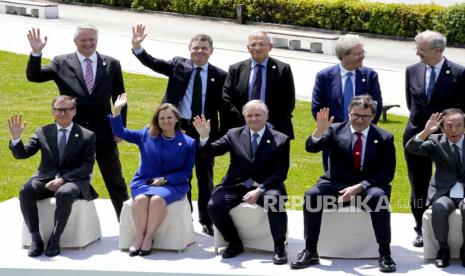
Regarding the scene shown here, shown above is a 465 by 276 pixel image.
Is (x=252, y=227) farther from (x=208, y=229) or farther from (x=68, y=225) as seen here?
(x=68, y=225)

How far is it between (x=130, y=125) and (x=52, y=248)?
6734 mm

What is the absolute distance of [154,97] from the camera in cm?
1853

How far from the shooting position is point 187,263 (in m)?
9.62

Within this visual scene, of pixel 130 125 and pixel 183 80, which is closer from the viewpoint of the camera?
pixel 183 80

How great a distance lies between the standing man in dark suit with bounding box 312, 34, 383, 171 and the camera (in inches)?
391

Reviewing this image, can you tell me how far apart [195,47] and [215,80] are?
0.41m

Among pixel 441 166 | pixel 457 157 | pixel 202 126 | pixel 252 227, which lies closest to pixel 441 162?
pixel 441 166

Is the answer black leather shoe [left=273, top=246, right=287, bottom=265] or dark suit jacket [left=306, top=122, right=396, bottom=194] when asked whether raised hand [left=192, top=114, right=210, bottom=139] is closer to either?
dark suit jacket [left=306, top=122, right=396, bottom=194]

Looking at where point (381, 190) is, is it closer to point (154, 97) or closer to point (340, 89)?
point (340, 89)

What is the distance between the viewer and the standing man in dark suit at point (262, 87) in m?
10.3

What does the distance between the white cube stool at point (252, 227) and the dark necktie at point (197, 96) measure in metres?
1.17

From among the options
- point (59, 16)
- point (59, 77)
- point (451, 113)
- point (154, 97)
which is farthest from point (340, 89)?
point (59, 16)

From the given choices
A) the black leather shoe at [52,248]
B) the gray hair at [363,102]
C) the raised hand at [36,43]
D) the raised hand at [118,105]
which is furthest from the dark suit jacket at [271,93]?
the black leather shoe at [52,248]

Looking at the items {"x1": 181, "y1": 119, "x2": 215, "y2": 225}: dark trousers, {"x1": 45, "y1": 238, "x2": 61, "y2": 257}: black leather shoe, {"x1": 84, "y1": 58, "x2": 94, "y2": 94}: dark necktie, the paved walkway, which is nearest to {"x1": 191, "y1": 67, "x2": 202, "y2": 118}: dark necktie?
{"x1": 181, "y1": 119, "x2": 215, "y2": 225}: dark trousers
